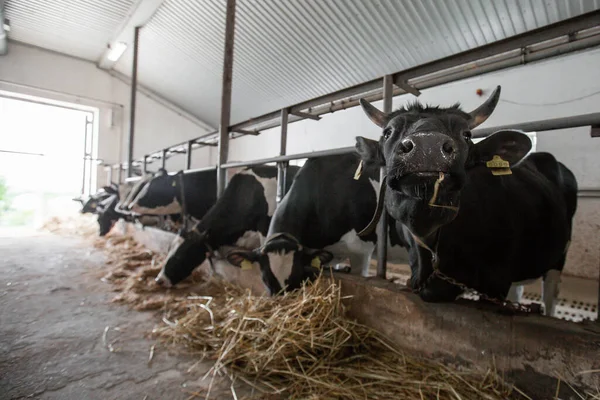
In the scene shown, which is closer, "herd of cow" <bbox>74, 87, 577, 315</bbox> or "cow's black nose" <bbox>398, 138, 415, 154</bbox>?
"cow's black nose" <bbox>398, 138, 415, 154</bbox>

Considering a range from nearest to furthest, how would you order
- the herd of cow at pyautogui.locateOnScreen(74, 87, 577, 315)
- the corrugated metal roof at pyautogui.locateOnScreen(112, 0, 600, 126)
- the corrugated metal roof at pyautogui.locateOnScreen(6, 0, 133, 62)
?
the herd of cow at pyautogui.locateOnScreen(74, 87, 577, 315) → the corrugated metal roof at pyautogui.locateOnScreen(112, 0, 600, 126) → the corrugated metal roof at pyautogui.locateOnScreen(6, 0, 133, 62)

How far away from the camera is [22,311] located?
2865mm

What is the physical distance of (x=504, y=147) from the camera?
1.60m

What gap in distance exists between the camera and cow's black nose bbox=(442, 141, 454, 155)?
1.28 metres

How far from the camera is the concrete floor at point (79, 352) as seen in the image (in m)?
1.74

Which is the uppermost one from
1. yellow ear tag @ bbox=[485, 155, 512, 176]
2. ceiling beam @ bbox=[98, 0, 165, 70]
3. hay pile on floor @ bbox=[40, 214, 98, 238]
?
ceiling beam @ bbox=[98, 0, 165, 70]

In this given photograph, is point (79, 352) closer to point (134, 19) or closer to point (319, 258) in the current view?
point (319, 258)

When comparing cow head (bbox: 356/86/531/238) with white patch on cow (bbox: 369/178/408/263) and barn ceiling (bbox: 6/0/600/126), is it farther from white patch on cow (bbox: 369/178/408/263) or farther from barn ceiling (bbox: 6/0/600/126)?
barn ceiling (bbox: 6/0/600/126)

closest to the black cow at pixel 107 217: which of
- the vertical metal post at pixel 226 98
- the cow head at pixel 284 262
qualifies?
the vertical metal post at pixel 226 98

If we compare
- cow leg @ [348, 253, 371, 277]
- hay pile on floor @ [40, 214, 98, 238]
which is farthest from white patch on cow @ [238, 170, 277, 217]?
hay pile on floor @ [40, 214, 98, 238]

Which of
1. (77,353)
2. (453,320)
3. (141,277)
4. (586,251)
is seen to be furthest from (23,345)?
(586,251)

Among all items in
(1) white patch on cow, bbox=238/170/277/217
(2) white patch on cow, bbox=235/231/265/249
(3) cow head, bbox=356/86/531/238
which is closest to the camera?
(3) cow head, bbox=356/86/531/238

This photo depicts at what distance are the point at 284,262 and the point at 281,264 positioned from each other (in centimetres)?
3

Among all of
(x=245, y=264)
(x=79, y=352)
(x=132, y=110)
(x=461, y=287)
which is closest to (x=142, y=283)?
(x=79, y=352)
